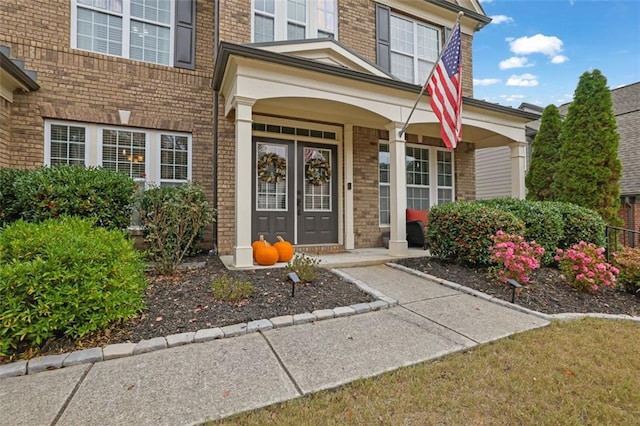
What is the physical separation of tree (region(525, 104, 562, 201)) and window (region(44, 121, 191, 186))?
1025 centimetres

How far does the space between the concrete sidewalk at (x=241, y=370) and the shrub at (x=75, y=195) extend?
8.10 ft

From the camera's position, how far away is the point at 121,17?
589 centimetres

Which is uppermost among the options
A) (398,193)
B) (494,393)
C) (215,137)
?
(215,137)

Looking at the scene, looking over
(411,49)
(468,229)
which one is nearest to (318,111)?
(468,229)

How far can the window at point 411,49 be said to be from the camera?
26.4 feet

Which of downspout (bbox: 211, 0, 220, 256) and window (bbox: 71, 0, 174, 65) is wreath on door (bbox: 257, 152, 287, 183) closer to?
downspout (bbox: 211, 0, 220, 256)

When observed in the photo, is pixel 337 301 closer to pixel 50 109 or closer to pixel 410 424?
pixel 410 424

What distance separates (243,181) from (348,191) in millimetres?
3044

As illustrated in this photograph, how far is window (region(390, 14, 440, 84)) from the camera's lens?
26.4ft

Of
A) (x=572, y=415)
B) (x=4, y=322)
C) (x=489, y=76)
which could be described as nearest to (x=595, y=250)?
(x=572, y=415)

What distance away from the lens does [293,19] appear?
6.88 m

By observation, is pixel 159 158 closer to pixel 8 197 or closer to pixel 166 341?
pixel 8 197

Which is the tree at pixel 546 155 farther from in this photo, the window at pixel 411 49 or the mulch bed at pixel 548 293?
the mulch bed at pixel 548 293

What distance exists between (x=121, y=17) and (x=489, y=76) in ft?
33.5
